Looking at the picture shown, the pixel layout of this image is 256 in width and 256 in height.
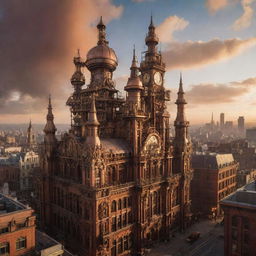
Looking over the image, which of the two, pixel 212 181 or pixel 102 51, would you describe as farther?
pixel 212 181

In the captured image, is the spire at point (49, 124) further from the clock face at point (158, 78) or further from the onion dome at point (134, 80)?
the clock face at point (158, 78)

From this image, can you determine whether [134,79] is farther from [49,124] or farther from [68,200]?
[68,200]

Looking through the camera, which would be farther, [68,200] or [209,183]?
[209,183]

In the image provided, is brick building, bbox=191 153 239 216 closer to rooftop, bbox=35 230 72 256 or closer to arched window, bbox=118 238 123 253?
arched window, bbox=118 238 123 253

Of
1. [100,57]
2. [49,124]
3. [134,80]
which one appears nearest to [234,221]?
[134,80]

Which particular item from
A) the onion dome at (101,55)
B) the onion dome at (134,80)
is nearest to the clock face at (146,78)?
the onion dome at (134,80)

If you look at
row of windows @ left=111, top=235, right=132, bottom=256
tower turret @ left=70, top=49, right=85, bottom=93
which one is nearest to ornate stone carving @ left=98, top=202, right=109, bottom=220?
row of windows @ left=111, top=235, right=132, bottom=256

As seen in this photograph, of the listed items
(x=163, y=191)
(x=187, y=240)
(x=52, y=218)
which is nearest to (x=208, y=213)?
(x=187, y=240)

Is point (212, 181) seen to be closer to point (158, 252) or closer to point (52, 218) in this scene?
point (158, 252)
